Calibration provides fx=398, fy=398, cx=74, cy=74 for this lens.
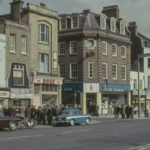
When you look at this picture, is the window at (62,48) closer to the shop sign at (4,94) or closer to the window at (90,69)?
the window at (90,69)

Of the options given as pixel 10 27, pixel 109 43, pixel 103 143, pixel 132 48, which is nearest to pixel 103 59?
pixel 109 43

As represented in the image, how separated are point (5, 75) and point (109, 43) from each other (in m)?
20.5

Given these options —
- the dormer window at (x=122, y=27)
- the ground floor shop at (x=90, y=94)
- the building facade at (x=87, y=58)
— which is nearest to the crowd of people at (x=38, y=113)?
the ground floor shop at (x=90, y=94)

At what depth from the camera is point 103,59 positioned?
5266 cm

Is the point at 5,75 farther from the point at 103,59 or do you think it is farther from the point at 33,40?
the point at 103,59

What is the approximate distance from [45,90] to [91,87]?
402 inches

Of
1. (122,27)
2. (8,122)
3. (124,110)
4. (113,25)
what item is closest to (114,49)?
(113,25)

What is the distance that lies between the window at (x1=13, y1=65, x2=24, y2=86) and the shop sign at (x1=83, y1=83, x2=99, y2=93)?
1330cm

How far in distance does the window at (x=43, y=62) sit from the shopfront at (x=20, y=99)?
12.4 ft

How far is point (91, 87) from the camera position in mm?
51156

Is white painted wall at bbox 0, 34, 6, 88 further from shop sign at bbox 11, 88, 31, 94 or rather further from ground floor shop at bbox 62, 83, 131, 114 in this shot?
ground floor shop at bbox 62, 83, 131, 114

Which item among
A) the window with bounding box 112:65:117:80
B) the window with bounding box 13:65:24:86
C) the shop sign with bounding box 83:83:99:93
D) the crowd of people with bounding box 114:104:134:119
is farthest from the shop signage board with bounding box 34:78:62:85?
the window with bounding box 112:65:117:80

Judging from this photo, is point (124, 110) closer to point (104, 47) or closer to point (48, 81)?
point (48, 81)

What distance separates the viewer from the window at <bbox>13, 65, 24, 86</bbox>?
38438 mm
